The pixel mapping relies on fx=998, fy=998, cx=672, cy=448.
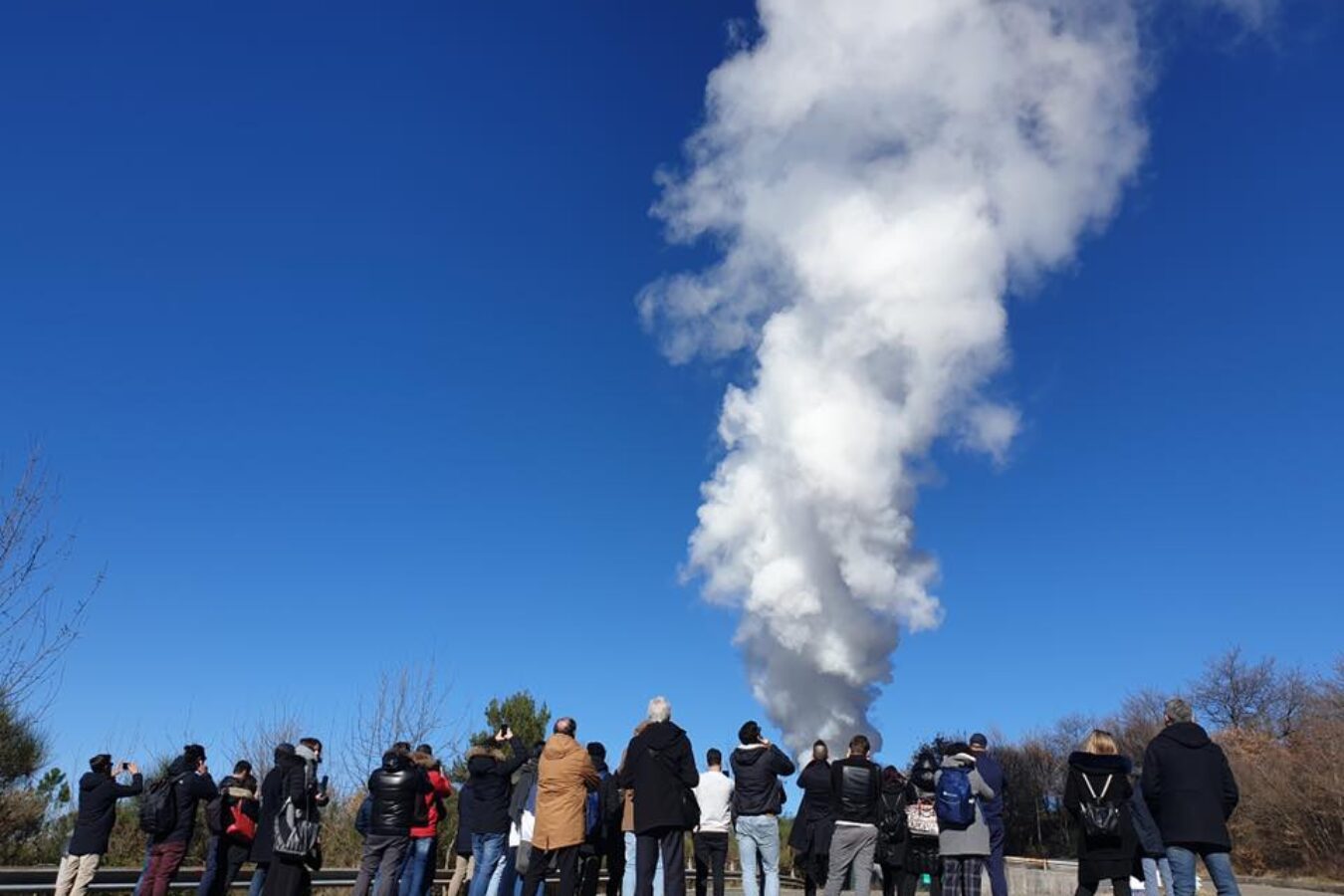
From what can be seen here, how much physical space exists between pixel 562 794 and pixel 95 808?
19.5ft

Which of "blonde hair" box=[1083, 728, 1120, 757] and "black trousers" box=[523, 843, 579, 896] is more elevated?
"blonde hair" box=[1083, 728, 1120, 757]

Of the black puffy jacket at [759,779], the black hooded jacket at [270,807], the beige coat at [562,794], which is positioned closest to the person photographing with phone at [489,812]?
the beige coat at [562,794]

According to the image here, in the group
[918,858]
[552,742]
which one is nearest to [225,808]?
[552,742]

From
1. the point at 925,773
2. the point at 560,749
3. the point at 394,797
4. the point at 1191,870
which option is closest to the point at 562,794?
the point at 560,749

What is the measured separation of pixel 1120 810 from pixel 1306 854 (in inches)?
1057

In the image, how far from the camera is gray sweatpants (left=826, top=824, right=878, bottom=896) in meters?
9.52

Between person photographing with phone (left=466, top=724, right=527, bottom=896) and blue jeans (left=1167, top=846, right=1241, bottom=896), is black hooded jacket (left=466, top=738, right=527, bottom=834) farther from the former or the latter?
blue jeans (left=1167, top=846, right=1241, bottom=896)

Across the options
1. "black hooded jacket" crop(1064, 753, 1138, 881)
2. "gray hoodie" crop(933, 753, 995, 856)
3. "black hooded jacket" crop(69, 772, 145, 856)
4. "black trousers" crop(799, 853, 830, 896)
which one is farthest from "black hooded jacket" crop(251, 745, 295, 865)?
"black hooded jacket" crop(1064, 753, 1138, 881)

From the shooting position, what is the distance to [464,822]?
11.2 metres

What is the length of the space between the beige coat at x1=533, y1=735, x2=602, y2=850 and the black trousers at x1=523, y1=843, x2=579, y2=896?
106 millimetres

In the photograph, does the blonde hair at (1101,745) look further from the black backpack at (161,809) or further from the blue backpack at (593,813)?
the black backpack at (161,809)

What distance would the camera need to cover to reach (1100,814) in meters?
8.25

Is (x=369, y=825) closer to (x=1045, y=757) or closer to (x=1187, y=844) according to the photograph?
(x=1187, y=844)

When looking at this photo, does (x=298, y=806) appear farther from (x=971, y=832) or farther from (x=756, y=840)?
(x=971, y=832)
